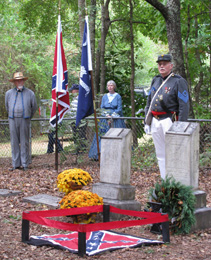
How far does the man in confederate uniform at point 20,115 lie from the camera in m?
10.6

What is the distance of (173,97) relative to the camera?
672 cm

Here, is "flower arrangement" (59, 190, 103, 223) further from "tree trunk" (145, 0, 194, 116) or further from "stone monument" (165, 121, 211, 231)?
"tree trunk" (145, 0, 194, 116)

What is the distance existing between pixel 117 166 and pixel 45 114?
56.4 ft

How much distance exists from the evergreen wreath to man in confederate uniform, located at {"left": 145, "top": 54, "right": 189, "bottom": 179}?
1.44m

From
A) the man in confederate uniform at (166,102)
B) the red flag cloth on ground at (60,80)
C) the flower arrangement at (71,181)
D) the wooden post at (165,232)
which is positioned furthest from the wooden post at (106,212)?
the red flag cloth on ground at (60,80)

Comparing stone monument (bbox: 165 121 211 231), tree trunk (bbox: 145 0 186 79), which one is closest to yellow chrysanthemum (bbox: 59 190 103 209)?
stone monument (bbox: 165 121 211 231)

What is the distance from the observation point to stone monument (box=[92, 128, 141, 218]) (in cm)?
616

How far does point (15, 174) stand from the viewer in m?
10.1

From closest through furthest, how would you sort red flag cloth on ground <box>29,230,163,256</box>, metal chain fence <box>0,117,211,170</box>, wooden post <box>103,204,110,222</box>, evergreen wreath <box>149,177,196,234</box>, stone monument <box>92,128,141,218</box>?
red flag cloth on ground <box>29,230,163,256</box>
evergreen wreath <box>149,177,196,234</box>
wooden post <box>103,204,110,222</box>
stone monument <box>92,128,141,218</box>
metal chain fence <box>0,117,211,170</box>

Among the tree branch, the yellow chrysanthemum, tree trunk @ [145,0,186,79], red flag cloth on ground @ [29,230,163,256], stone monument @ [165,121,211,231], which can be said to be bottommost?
red flag cloth on ground @ [29,230,163,256]

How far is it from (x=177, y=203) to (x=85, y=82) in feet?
14.7

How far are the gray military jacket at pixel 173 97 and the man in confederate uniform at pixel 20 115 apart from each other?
446 centimetres

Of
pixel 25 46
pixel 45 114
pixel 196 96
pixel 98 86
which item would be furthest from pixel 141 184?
pixel 25 46

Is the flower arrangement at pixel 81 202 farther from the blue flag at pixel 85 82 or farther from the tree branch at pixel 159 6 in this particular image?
the tree branch at pixel 159 6
